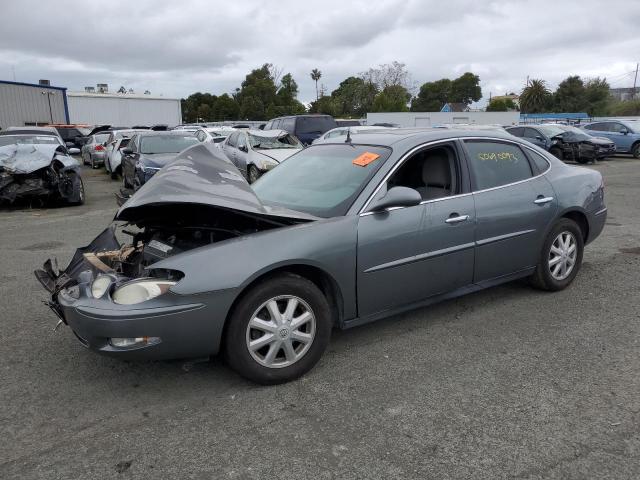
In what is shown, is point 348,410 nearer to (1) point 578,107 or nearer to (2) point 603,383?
(2) point 603,383

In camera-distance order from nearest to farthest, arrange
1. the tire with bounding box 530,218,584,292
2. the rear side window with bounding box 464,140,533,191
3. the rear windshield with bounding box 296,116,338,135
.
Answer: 1. the rear side window with bounding box 464,140,533,191
2. the tire with bounding box 530,218,584,292
3. the rear windshield with bounding box 296,116,338,135

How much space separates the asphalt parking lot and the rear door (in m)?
0.49

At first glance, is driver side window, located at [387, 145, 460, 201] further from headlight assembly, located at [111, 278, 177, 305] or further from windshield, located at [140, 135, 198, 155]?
windshield, located at [140, 135, 198, 155]

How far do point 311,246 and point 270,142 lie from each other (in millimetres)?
10772

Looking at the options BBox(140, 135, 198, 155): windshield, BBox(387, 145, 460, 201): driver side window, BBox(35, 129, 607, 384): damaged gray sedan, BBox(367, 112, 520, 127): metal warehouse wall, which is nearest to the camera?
BBox(35, 129, 607, 384): damaged gray sedan

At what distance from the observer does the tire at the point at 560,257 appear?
486 cm

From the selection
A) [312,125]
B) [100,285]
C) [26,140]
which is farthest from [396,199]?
[312,125]

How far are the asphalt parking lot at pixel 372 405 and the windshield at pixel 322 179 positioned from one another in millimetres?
1069

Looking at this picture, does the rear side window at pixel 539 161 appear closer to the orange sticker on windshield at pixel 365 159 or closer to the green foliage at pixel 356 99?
the orange sticker on windshield at pixel 365 159

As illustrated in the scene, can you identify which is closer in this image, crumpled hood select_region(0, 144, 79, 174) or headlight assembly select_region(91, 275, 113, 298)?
headlight assembly select_region(91, 275, 113, 298)

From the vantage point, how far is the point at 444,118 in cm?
4203

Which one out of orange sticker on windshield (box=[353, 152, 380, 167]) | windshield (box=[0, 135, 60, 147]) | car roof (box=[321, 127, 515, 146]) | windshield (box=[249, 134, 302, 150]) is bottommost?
windshield (box=[249, 134, 302, 150])

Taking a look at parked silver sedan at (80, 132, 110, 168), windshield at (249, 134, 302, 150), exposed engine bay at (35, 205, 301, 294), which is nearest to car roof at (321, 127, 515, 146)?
exposed engine bay at (35, 205, 301, 294)

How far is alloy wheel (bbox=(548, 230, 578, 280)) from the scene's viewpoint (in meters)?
4.93
